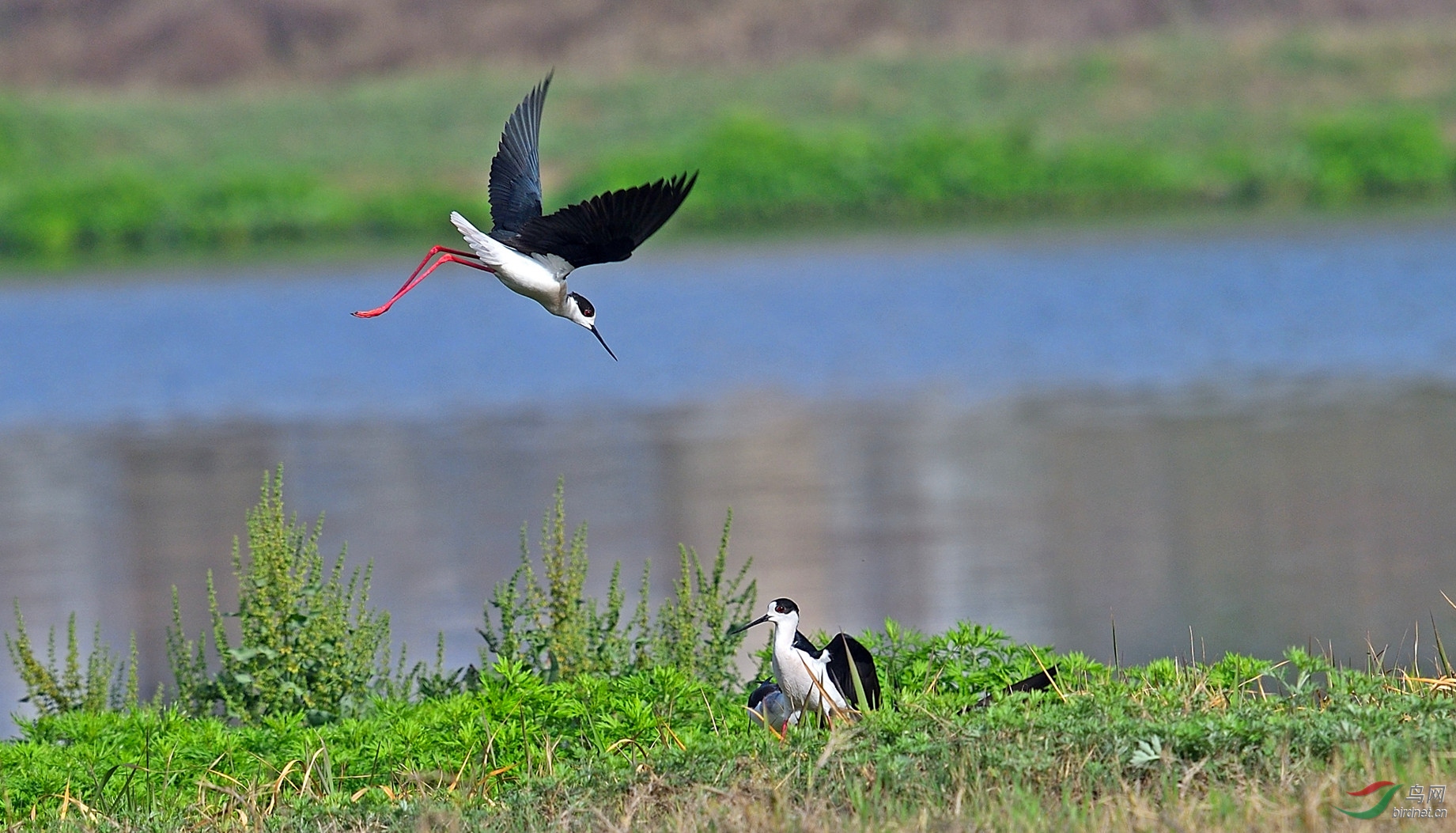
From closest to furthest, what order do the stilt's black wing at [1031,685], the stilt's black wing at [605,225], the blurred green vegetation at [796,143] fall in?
the stilt's black wing at [605,225] → the stilt's black wing at [1031,685] → the blurred green vegetation at [796,143]

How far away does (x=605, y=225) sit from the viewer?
19.0 feet

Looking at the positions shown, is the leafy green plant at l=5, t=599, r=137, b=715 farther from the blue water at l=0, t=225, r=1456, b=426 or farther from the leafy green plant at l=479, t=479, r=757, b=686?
the blue water at l=0, t=225, r=1456, b=426

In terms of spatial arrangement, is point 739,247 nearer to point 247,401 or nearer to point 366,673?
point 247,401

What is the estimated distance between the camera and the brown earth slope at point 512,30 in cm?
8356

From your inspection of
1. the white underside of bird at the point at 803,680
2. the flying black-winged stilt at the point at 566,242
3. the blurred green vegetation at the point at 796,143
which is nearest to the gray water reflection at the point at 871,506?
the white underside of bird at the point at 803,680

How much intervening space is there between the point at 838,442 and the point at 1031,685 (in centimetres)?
1052

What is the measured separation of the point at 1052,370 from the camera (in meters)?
21.4

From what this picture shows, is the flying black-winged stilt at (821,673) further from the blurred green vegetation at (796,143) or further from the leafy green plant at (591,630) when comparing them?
the blurred green vegetation at (796,143)

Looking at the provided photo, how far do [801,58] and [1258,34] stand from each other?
719 inches

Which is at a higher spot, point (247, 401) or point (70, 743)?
point (247, 401)

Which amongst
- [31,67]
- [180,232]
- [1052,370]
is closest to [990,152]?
[180,232]

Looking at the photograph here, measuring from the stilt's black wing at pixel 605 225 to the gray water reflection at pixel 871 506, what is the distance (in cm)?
459

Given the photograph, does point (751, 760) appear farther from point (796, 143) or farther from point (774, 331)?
point (796, 143)

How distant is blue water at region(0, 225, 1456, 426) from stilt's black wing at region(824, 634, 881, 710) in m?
13.4
